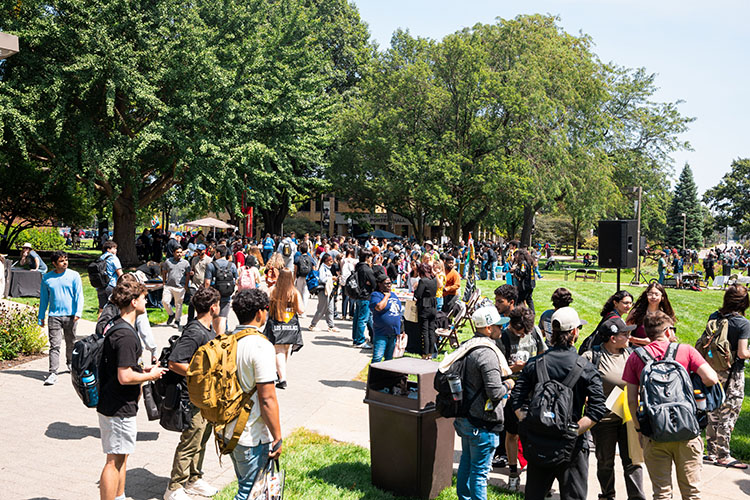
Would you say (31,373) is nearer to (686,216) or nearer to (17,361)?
(17,361)

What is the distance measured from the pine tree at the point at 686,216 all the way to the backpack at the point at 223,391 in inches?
3424

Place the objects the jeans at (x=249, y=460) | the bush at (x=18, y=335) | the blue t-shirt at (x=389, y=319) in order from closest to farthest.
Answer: the jeans at (x=249, y=460)
the blue t-shirt at (x=389, y=319)
the bush at (x=18, y=335)

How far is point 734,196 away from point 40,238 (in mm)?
86901

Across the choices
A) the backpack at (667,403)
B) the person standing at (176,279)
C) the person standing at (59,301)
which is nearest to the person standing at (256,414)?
the backpack at (667,403)

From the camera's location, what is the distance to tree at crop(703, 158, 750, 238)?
8556cm

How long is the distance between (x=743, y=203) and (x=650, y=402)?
311ft

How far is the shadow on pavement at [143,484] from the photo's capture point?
5.50 meters

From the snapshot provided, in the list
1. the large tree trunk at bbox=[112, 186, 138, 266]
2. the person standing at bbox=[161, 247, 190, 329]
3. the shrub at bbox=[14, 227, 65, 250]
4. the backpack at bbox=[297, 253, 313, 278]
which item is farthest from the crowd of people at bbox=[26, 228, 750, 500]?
the shrub at bbox=[14, 227, 65, 250]

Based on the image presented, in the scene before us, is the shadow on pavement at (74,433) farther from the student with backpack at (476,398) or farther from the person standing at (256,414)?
the student with backpack at (476,398)

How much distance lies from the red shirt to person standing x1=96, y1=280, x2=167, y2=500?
12.7 ft

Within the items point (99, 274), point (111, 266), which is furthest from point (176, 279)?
point (99, 274)

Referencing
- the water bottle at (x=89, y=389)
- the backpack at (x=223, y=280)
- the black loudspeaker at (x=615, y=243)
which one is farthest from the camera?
the backpack at (x=223, y=280)

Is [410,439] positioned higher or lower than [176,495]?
higher

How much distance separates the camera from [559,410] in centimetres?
430
